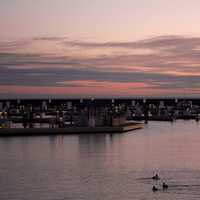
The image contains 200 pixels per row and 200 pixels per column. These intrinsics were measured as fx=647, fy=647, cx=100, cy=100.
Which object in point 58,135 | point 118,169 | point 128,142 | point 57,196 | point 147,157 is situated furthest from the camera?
point 58,135

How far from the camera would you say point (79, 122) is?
54719mm

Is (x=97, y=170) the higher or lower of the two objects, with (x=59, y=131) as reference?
higher

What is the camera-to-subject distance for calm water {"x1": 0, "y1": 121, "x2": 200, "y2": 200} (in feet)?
62.2

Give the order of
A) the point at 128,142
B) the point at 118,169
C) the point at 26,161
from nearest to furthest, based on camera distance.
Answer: the point at 118,169 < the point at 26,161 < the point at 128,142

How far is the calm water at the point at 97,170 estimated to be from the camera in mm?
18967

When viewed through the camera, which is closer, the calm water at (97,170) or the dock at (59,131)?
the calm water at (97,170)

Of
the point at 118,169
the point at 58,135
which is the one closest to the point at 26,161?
the point at 118,169

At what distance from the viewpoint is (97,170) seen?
80.1ft

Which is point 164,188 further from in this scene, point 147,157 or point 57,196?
point 147,157

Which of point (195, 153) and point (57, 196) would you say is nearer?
point (57, 196)

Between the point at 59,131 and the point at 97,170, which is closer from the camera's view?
the point at 97,170

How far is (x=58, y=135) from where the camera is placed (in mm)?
48062

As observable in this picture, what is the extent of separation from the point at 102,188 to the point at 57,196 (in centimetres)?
192

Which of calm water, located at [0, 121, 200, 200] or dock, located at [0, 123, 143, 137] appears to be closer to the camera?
calm water, located at [0, 121, 200, 200]
